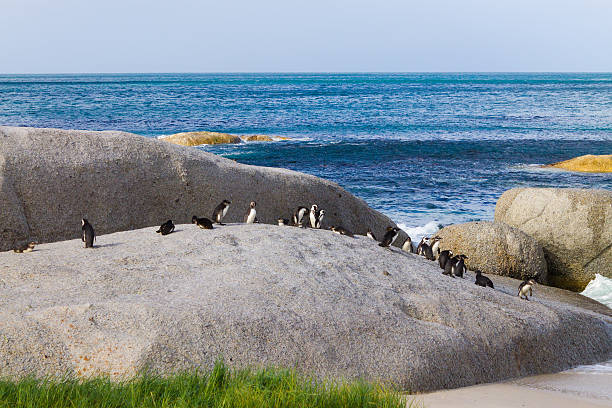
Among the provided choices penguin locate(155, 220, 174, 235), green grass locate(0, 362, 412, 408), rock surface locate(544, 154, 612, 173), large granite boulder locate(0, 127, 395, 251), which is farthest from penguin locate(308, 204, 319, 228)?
rock surface locate(544, 154, 612, 173)

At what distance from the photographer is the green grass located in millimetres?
4957

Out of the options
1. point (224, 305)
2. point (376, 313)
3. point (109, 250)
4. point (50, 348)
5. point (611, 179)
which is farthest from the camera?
point (611, 179)

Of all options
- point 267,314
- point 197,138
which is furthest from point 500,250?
point 197,138

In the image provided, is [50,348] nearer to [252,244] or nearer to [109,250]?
[109,250]

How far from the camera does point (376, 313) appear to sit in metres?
7.48

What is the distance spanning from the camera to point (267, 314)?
699cm

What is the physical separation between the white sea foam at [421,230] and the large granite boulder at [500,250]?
3.22m

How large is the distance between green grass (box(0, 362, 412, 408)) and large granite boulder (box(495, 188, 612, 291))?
10.8 m

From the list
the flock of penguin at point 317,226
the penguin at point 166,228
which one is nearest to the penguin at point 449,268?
→ the flock of penguin at point 317,226

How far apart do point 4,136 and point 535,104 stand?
75.7m

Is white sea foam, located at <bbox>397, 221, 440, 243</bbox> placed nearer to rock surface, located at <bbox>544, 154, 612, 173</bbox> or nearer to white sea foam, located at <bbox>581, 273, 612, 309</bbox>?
white sea foam, located at <bbox>581, 273, 612, 309</bbox>

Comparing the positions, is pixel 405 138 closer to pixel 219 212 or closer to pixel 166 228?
pixel 219 212

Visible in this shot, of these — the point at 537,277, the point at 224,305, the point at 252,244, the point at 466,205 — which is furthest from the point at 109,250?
the point at 466,205

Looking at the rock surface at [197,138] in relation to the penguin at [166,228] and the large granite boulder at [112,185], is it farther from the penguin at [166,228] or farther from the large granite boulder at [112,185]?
the penguin at [166,228]
